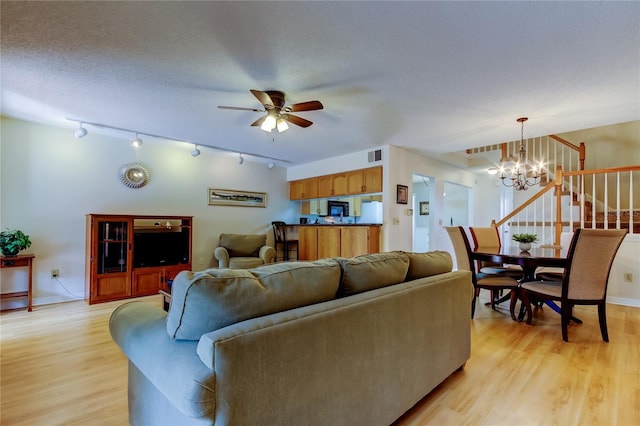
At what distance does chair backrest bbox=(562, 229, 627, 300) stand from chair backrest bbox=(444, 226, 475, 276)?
845 mm

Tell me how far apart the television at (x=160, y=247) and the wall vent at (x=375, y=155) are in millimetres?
3199

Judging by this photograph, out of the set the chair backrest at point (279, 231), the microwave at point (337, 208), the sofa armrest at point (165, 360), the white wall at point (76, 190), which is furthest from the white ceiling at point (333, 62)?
the chair backrest at point (279, 231)

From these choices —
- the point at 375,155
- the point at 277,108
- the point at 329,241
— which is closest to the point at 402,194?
the point at 375,155

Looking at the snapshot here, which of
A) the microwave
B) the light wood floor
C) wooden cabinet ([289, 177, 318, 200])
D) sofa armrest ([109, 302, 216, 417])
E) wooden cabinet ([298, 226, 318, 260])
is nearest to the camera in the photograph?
sofa armrest ([109, 302, 216, 417])

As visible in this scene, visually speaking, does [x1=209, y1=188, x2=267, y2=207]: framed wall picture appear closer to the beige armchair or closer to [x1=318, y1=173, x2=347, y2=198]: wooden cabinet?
the beige armchair

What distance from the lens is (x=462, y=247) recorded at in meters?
3.39

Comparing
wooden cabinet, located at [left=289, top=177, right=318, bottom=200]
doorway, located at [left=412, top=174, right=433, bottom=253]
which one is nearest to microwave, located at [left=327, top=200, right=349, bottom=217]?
wooden cabinet, located at [left=289, top=177, right=318, bottom=200]

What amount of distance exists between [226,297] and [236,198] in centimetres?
494

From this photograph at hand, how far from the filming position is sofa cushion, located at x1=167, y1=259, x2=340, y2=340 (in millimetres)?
1045

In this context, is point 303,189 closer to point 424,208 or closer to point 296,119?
point 296,119

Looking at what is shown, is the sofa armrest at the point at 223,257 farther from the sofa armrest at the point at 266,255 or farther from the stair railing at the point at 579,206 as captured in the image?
the stair railing at the point at 579,206

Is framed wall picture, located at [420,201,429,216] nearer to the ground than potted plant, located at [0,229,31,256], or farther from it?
farther from it

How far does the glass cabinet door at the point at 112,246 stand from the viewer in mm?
4023

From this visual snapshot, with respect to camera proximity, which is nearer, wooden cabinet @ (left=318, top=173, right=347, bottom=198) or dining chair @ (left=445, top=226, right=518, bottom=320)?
dining chair @ (left=445, top=226, right=518, bottom=320)
